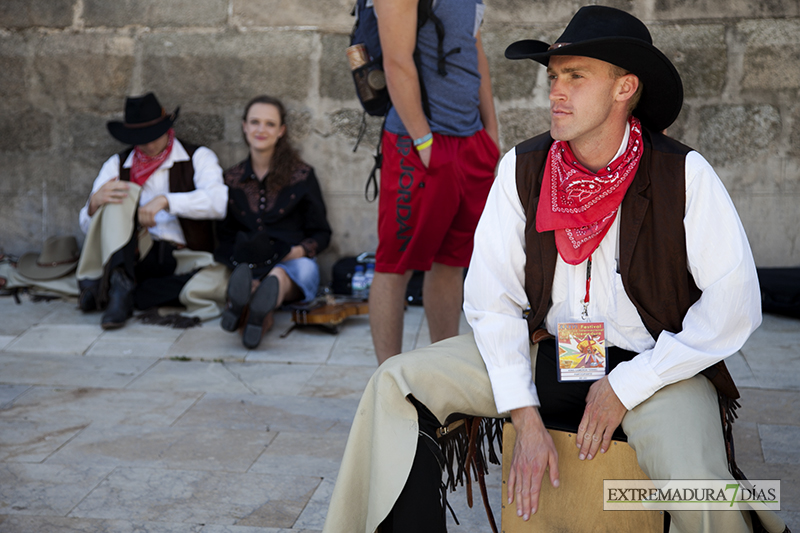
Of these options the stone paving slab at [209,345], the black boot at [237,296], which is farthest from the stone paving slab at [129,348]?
the black boot at [237,296]

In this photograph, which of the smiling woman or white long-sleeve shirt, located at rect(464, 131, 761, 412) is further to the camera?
the smiling woman

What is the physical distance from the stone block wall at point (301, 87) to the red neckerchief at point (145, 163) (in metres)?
0.37

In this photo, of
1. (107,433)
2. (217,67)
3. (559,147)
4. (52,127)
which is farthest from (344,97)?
(559,147)

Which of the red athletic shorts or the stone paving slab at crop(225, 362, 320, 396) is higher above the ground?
the red athletic shorts

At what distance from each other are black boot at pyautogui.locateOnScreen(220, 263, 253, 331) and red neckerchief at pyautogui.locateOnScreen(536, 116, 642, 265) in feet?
7.47

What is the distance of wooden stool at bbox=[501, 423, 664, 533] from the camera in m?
1.80

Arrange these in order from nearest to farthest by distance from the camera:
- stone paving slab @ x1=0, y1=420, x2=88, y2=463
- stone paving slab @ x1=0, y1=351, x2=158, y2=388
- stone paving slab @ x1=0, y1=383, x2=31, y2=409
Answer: stone paving slab @ x1=0, y1=420, x2=88, y2=463 < stone paving slab @ x1=0, y1=383, x2=31, y2=409 < stone paving slab @ x1=0, y1=351, x2=158, y2=388

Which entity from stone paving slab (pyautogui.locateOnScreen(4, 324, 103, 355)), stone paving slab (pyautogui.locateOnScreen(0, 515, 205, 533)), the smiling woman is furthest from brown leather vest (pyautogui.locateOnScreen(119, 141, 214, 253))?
stone paving slab (pyautogui.locateOnScreen(0, 515, 205, 533))

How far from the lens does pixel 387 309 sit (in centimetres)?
315

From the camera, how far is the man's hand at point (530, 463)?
5.91 ft

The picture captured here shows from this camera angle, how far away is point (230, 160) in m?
5.15

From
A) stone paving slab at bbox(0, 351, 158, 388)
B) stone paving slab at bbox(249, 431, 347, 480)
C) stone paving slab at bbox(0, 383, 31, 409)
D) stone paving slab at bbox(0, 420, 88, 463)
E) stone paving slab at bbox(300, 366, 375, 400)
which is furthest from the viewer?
stone paving slab at bbox(0, 351, 158, 388)

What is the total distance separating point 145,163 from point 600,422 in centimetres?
373

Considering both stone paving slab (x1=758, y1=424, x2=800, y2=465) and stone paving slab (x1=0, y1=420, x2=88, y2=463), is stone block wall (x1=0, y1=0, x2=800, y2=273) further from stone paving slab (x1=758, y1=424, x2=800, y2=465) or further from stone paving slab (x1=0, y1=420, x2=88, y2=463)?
stone paving slab (x1=0, y1=420, x2=88, y2=463)
